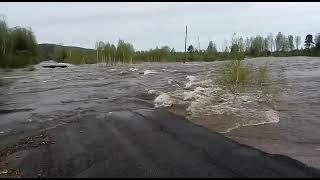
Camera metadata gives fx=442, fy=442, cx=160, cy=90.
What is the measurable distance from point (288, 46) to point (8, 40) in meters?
81.0

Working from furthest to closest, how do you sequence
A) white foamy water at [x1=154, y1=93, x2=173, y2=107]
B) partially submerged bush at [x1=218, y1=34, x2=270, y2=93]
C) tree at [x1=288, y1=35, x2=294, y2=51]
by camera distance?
tree at [x1=288, y1=35, x2=294, y2=51] < partially submerged bush at [x1=218, y1=34, x2=270, y2=93] < white foamy water at [x1=154, y1=93, x2=173, y2=107]

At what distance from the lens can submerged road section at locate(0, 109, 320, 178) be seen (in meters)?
6.79

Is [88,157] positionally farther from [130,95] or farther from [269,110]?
[130,95]

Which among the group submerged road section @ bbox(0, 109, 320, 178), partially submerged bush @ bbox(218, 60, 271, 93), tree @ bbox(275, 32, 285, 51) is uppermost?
tree @ bbox(275, 32, 285, 51)

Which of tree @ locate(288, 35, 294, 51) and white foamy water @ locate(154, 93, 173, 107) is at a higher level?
tree @ locate(288, 35, 294, 51)

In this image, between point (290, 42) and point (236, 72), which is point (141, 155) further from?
point (290, 42)

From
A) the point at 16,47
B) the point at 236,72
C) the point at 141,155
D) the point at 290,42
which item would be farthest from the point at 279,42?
the point at 141,155

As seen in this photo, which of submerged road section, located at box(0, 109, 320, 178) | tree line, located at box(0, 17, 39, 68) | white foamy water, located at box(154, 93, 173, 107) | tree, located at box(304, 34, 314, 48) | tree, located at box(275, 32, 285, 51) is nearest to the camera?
submerged road section, located at box(0, 109, 320, 178)

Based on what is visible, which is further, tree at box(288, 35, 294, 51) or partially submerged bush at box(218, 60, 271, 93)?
tree at box(288, 35, 294, 51)

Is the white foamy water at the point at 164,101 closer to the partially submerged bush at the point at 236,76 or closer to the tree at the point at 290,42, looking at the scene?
the partially submerged bush at the point at 236,76

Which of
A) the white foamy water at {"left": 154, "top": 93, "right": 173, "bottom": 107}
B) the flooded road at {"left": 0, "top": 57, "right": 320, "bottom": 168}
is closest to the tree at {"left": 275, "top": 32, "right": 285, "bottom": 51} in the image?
the flooded road at {"left": 0, "top": 57, "right": 320, "bottom": 168}

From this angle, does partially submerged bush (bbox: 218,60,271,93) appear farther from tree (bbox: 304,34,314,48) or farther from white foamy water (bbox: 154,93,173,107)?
tree (bbox: 304,34,314,48)

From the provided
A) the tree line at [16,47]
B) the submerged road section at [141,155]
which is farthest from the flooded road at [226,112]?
the tree line at [16,47]

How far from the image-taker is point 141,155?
25.7 feet
